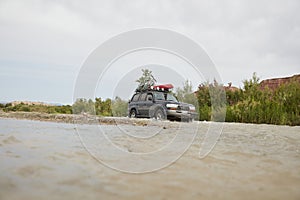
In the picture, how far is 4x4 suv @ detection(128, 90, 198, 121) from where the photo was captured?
473 inches

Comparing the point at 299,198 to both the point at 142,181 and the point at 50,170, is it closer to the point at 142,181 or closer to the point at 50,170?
the point at 142,181

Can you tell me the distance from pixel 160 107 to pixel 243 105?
351cm

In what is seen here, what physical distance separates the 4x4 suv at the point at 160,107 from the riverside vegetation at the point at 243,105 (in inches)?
54.7

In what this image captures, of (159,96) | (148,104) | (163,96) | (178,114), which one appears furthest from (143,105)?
(178,114)

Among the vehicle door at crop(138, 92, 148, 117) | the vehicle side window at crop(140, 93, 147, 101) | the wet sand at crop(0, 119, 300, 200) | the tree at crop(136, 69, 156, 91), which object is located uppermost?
the tree at crop(136, 69, 156, 91)

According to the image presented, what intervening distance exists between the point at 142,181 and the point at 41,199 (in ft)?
2.91

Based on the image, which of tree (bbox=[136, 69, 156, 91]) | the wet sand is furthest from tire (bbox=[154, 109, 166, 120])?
the wet sand

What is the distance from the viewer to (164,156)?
3975 millimetres

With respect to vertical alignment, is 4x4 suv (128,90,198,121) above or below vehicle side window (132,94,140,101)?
below

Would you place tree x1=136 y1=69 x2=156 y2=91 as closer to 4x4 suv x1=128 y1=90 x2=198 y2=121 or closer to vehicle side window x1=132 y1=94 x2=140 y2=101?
vehicle side window x1=132 y1=94 x2=140 y2=101

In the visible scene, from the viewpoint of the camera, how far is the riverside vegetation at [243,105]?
11802 mm

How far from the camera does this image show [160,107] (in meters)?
12.3

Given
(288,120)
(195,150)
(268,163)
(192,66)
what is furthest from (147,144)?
(288,120)

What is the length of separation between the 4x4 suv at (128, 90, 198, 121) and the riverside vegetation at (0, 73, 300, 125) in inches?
54.7
